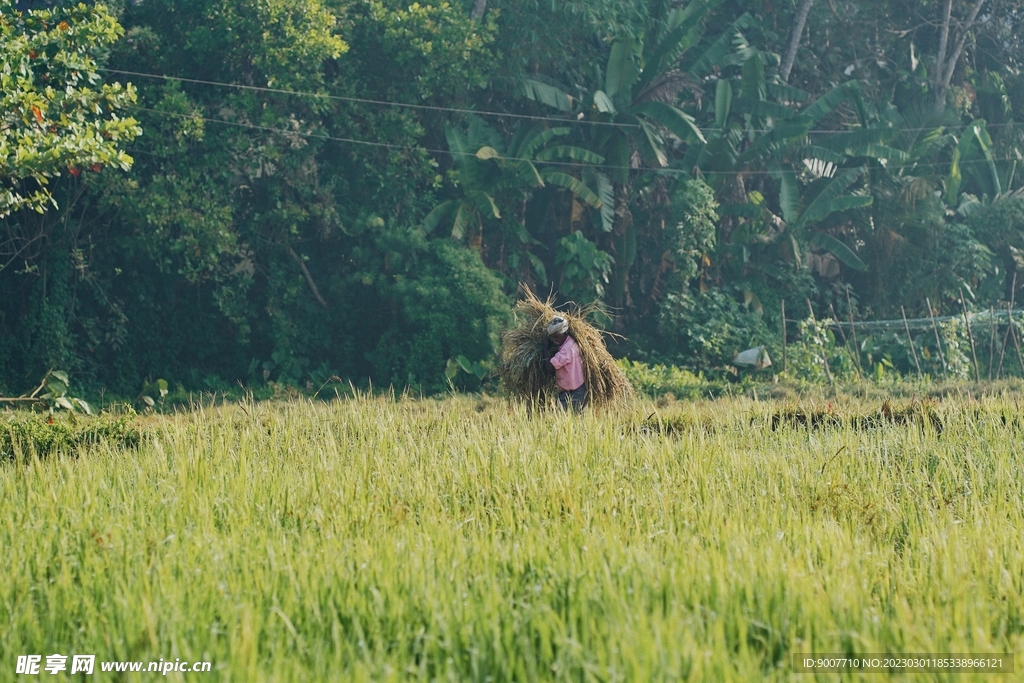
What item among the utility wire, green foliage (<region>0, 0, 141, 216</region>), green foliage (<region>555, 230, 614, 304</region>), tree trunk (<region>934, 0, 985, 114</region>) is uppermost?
tree trunk (<region>934, 0, 985, 114</region>)

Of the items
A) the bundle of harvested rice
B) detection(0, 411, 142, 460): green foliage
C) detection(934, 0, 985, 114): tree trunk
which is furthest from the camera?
detection(934, 0, 985, 114): tree trunk

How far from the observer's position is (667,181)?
18875mm

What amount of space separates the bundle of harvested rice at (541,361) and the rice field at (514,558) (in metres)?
2.32

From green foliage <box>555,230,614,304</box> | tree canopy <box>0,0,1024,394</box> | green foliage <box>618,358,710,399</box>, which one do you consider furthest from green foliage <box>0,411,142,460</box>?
green foliage <box>555,230,614,304</box>

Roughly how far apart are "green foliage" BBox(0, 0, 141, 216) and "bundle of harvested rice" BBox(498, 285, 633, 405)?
12.3ft

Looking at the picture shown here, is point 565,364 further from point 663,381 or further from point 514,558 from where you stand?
point 663,381

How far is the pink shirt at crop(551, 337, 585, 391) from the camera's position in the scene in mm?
8773

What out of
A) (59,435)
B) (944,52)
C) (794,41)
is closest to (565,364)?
(59,435)

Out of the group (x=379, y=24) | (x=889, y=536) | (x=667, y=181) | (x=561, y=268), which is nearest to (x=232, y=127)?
(x=379, y=24)

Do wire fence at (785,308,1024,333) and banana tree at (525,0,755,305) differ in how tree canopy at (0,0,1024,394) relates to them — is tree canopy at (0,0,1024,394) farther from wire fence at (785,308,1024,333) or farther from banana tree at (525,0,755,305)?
wire fence at (785,308,1024,333)

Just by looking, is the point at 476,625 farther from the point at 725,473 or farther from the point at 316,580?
the point at 725,473

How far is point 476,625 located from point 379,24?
1283cm

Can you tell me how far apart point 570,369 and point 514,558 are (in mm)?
4717

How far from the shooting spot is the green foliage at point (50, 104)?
9.39 m
